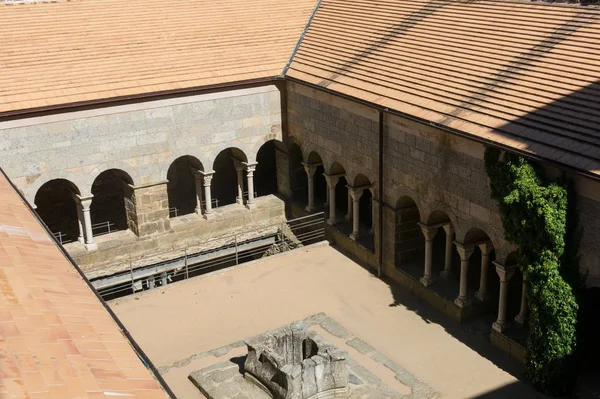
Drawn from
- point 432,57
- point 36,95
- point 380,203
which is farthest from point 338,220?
point 36,95

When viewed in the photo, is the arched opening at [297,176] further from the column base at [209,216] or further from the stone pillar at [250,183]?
the column base at [209,216]

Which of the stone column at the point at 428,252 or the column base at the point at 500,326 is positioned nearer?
the column base at the point at 500,326

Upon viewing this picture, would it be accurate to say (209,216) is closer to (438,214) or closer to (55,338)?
Result: (438,214)

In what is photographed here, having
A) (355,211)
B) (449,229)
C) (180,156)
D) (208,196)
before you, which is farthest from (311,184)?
(449,229)

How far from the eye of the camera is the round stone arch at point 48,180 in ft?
75.7

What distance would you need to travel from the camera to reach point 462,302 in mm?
20594

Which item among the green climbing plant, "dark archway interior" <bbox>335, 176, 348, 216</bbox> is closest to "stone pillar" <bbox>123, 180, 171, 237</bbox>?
"dark archway interior" <bbox>335, 176, 348, 216</bbox>

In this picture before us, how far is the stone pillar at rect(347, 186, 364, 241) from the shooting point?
2444cm

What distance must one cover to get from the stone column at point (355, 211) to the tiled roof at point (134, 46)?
17.1 feet

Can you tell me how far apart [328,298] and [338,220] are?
4.85 meters

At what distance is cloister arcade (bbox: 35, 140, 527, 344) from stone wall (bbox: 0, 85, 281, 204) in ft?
1.84

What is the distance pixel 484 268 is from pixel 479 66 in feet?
17.8

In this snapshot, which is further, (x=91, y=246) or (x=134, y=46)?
(x=134, y=46)

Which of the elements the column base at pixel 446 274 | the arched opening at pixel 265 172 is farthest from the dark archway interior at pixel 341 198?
the column base at pixel 446 274
